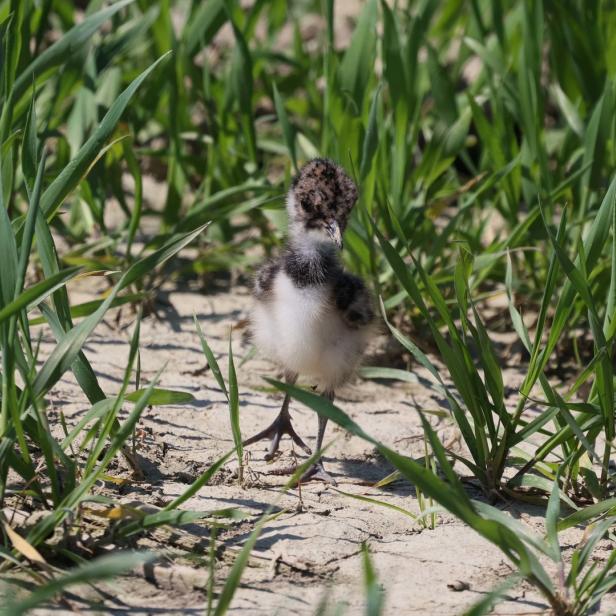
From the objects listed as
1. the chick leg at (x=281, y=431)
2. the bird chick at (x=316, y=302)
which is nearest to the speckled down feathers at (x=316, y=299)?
the bird chick at (x=316, y=302)

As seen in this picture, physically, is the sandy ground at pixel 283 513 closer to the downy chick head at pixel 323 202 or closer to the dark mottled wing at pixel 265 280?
the dark mottled wing at pixel 265 280

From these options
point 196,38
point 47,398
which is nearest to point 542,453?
point 47,398

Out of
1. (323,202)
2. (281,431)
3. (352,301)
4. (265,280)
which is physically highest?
(323,202)

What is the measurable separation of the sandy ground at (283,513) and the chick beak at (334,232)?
1.88 ft

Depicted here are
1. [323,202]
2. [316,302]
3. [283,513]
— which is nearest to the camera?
[283,513]

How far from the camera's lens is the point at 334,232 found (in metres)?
3.63

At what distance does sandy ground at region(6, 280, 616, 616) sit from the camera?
2.57 meters

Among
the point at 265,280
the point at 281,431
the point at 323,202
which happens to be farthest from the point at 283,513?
the point at 323,202

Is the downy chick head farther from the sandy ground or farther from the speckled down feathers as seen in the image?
the sandy ground

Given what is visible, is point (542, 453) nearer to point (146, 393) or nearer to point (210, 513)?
point (210, 513)

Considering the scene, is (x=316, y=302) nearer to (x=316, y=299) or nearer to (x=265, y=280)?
(x=316, y=299)

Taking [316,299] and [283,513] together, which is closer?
[283,513]

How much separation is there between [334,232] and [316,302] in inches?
10.0

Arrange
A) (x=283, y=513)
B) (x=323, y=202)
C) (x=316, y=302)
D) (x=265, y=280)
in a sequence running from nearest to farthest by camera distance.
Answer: (x=283, y=513), (x=316, y=302), (x=323, y=202), (x=265, y=280)
